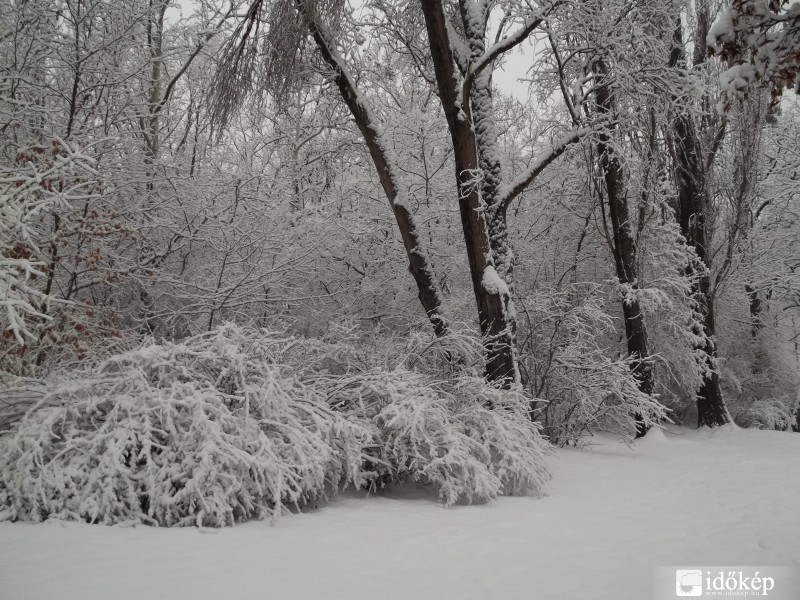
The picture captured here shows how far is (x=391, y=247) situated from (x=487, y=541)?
6850 mm

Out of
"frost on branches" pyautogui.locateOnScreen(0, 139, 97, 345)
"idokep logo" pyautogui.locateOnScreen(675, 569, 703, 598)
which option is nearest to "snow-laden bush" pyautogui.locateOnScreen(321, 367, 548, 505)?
"idokep logo" pyautogui.locateOnScreen(675, 569, 703, 598)

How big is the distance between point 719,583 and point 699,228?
9108mm

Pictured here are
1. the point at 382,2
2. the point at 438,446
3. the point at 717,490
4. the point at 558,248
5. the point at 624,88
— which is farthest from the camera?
the point at 558,248

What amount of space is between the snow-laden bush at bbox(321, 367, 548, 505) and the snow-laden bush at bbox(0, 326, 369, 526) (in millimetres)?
367

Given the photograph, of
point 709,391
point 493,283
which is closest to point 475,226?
point 493,283

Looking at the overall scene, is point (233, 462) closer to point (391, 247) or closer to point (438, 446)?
point (438, 446)

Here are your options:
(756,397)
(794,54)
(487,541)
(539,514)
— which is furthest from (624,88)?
(756,397)

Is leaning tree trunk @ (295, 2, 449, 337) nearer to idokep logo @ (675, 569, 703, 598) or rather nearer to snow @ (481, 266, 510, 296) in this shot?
snow @ (481, 266, 510, 296)

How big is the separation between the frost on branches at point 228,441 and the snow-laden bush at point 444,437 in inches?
0.6

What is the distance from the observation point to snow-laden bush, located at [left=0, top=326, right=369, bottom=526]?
3.50 m

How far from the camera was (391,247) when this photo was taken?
32.5ft

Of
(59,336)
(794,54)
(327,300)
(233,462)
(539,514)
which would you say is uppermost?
(794,54)

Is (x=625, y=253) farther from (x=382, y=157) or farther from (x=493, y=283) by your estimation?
(x=382, y=157)

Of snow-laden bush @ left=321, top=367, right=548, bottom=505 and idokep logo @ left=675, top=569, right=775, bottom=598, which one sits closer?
idokep logo @ left=675, top=569, right=775, bottom=598
